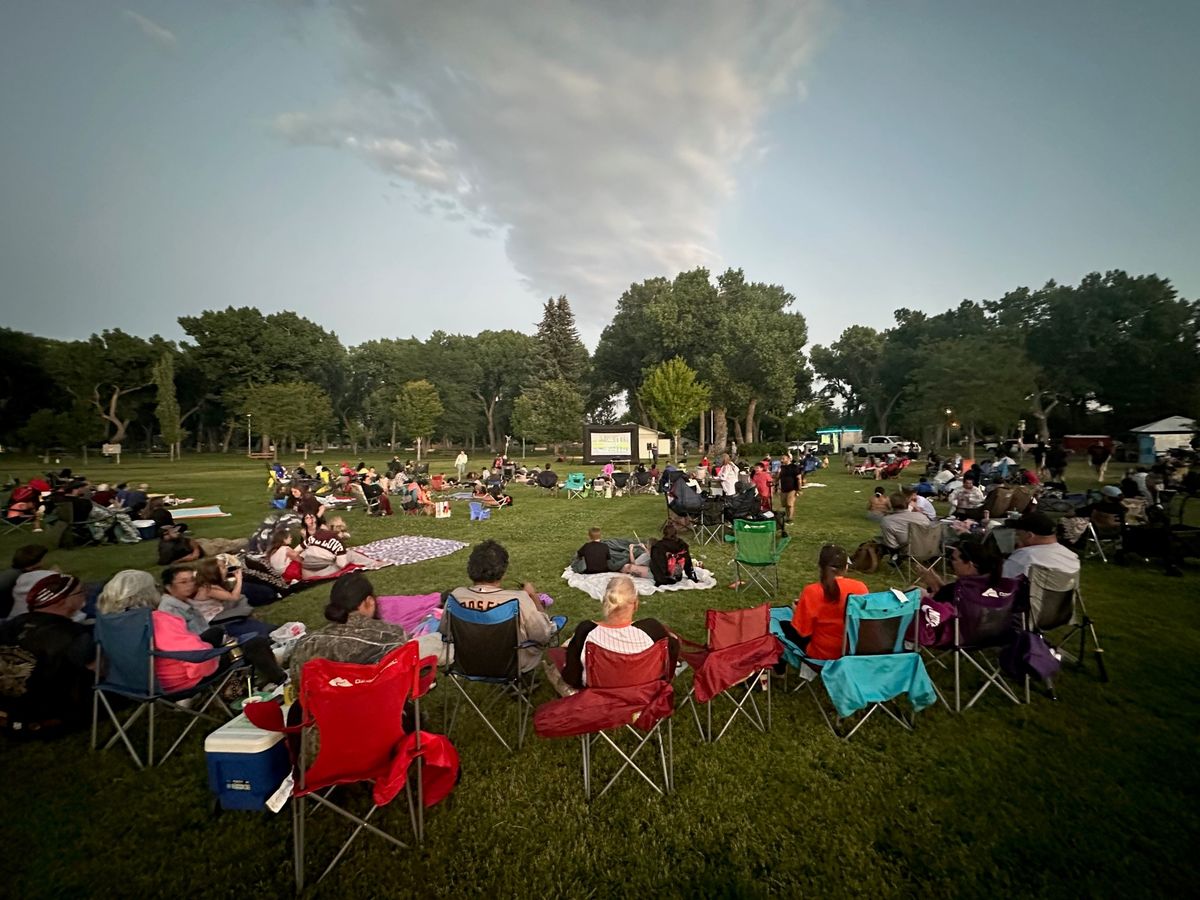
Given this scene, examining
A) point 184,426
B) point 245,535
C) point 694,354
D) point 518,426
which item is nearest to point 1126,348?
point 694,354

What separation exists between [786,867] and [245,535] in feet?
43.1

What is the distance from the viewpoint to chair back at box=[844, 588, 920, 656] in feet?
12.4

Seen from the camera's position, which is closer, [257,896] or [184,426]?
[257,896]

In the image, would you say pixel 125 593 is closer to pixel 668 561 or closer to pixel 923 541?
pixel 668 561

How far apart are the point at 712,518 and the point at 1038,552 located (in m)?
6.63

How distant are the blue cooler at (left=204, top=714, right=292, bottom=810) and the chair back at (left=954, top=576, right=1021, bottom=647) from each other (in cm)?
481

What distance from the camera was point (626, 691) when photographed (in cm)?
308

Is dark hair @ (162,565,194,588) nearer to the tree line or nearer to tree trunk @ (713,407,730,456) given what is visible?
the tree line

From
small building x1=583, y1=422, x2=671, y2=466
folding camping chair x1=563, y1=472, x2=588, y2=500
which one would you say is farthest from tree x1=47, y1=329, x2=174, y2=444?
folding camping chair x1=563, y1=472, x2=588, y2=500

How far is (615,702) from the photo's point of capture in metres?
3.03

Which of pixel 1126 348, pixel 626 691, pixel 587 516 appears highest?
pixel 1126 348

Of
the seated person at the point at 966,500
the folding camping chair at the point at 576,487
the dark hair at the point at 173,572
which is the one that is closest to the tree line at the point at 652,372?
the folding camping chair at the point at 576,487

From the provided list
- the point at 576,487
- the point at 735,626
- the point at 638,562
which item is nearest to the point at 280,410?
the point at 576,487

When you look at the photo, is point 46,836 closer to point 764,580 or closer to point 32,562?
point 32,562
